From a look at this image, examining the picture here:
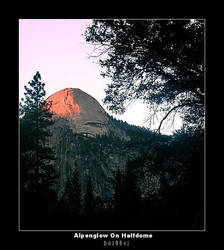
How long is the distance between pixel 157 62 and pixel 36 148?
4.79 m

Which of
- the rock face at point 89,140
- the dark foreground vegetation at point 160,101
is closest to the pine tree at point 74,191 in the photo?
the rock face at point 89,140

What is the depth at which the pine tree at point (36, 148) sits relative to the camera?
275 inches

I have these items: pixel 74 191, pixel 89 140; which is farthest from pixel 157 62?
pixel 74 191

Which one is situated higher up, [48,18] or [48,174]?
[48,18]

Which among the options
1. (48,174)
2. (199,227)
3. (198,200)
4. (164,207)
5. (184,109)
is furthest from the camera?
(48,174)

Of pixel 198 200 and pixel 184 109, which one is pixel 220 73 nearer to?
pixel 184 109

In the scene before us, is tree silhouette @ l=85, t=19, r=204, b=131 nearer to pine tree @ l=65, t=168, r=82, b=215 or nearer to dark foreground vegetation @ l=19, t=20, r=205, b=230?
dark foreground vegetation @ l=19, t=20, r=205, b=230

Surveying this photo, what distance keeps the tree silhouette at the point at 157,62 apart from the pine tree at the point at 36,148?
2.31 meters

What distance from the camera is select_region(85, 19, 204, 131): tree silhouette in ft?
16.1

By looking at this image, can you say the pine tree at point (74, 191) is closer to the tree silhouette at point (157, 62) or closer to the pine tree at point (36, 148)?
the pine tree at point (36, 148)

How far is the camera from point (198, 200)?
4383 mm
